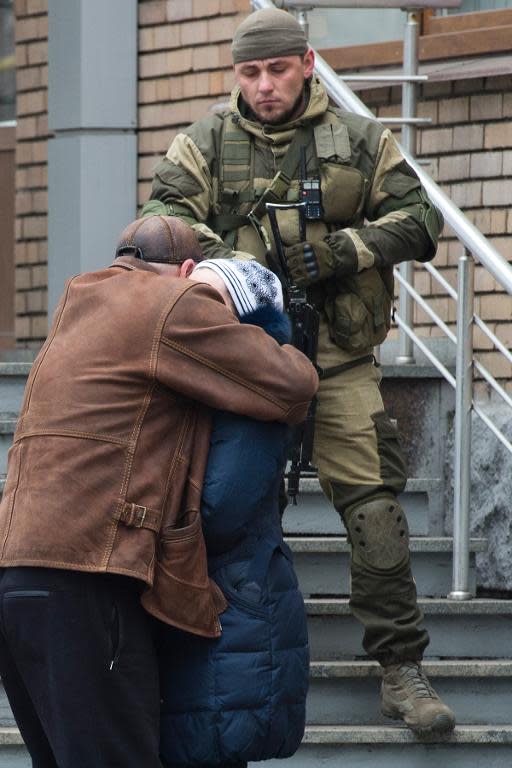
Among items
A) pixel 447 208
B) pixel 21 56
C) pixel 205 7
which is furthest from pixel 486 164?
pixel 21 56

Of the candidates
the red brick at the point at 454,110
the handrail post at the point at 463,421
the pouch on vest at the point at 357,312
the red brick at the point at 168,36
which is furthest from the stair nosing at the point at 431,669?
the red brick at the point at 168,36

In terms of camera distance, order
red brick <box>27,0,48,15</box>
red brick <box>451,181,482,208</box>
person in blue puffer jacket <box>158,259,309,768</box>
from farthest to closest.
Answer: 1. red brick <box>27,0,48,15</box>
2. red brick <box>451,181,482,208</box>
3. person in blue puffer jacket <box>158,259,309,768</box>

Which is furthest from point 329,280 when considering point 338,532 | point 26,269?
point 26,269

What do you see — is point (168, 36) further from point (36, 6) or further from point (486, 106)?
point (486, 106)

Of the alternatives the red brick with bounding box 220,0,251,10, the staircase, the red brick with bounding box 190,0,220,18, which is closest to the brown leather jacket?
the staircase

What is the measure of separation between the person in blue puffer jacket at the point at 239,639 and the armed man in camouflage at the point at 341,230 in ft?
3.55

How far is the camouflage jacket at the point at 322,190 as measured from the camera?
4547 millimetres

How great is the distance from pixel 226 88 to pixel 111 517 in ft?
14.8

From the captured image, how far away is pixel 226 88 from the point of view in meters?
7.51

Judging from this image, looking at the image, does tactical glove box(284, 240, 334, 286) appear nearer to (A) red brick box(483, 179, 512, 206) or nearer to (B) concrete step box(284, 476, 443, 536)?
(B) concrete step box(284, 476, 443, 536)

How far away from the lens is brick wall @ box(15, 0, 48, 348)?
8508mm

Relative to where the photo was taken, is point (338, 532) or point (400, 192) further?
point (338, 532)

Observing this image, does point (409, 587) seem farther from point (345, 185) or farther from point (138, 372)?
point (138, 372)

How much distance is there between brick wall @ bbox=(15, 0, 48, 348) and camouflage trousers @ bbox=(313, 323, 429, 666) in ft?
13.5
